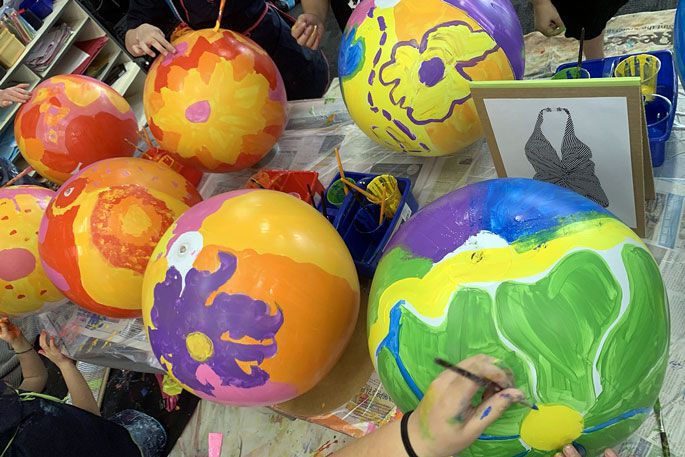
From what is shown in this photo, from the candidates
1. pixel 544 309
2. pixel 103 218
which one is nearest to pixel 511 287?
pixel 544 309

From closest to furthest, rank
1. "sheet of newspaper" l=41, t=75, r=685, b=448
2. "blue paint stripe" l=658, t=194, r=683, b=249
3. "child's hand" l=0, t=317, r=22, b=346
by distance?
1. "sheet of newspaper" l=41, t=75, r=685, b=448
2. "blue paint stripe" l=658, t=194, r=683, b=249
3. "child's hand" l=0, t=317, r=22, b=346

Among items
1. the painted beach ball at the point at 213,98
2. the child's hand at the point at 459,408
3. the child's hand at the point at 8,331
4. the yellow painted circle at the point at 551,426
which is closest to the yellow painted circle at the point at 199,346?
the child's hand at the point at 459,408

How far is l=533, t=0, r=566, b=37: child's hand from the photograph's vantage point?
1.24 m

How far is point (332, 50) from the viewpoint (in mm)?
3020

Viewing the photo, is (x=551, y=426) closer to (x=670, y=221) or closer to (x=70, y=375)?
(x=670, y=221)

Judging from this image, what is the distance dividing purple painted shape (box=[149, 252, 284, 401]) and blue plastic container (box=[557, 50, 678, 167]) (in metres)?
0.74

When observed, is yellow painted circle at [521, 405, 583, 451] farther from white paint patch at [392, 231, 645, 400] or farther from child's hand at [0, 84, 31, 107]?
child's hand at [0, 84, 31, 107]

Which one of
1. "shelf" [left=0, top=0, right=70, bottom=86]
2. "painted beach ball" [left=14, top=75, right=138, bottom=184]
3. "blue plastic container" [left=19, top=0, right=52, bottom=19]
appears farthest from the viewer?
"blue plastic container" [left=19, top=0, right=52, bottom=19]

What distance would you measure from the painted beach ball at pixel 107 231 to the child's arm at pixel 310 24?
0.58m

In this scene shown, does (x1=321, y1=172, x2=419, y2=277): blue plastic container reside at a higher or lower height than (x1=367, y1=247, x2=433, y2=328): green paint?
lower

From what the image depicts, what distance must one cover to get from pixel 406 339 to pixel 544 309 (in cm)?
18

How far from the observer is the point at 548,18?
125 cm

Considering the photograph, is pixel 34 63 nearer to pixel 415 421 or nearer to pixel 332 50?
pixel 332 50

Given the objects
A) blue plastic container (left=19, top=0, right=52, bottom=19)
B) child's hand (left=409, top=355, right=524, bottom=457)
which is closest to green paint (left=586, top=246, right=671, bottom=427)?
child's hand (left=409, top=355, right=524, bottom=457)
